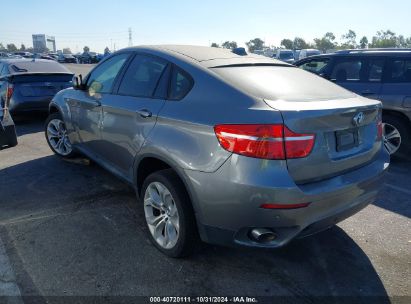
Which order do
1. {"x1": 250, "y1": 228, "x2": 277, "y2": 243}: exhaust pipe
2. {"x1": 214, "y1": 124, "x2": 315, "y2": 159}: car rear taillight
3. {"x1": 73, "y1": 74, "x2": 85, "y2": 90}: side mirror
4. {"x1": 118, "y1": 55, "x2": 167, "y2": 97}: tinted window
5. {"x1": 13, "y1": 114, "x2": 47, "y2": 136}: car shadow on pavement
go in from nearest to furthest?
{"x1": 214, "y1": 124, "x2": 315, "y2": 159}: car rear taillight < {"x1": 250, "y1": 228, "x2": 277, "y2": 243}: exhaust pipe < {"x1": 118, "y1": 55, "x2": 167, "y2": 97}: tinted window < {"x1": 73, "y1": 74, "x2": 85, "y2": 90}: side mirror < {"x1": 13, "y1": 114, "x2": 47, "y2": 136}: car shadow on pavement

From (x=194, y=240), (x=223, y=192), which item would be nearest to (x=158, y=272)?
(x=194, y=240)

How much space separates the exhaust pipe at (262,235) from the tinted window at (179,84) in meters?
1.17

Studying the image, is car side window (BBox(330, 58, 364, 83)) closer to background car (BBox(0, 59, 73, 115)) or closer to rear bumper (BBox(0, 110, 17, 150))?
rear bumper (BBox(0, 110, 17, 150))

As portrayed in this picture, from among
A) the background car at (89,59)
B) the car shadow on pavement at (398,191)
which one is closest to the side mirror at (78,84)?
the car shadow on pavement at (398,191)

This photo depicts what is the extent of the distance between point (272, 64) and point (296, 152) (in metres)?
1.38

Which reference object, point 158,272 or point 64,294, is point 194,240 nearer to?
point 158,272

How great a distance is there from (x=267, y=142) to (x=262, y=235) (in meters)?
0.63

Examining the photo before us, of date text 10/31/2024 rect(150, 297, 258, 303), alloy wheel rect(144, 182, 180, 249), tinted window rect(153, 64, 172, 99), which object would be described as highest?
tinted window rect(153, 64, 172, 99)

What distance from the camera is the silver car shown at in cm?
232

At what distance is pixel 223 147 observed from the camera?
7.85 ft

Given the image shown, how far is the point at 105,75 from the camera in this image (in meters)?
4.08

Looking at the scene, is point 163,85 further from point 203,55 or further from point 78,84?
point 78,84

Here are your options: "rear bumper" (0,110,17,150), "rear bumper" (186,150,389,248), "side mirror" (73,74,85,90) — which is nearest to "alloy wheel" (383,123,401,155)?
"rear bumper" (186,150,389,248)

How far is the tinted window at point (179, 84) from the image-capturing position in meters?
2.85
